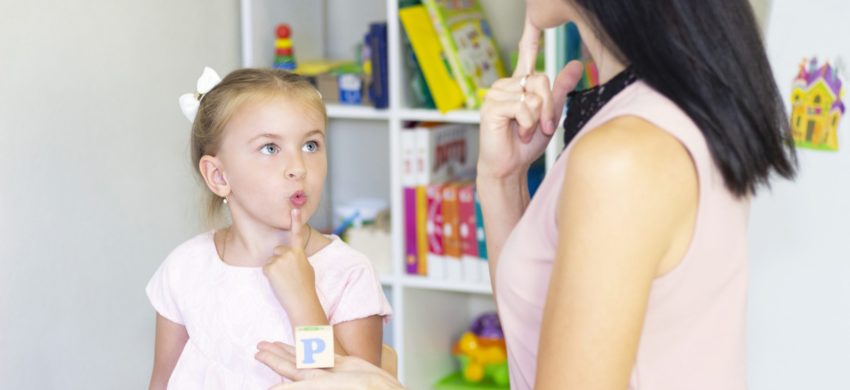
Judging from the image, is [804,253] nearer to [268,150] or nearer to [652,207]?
[268,150]

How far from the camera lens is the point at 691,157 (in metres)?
1.05

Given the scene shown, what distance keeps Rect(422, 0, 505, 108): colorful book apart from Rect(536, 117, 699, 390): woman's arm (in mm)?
1806

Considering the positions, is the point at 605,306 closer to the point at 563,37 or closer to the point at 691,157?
the point at 691,157

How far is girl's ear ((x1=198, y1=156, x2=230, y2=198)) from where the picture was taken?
1729mm

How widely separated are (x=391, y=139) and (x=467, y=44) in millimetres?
315

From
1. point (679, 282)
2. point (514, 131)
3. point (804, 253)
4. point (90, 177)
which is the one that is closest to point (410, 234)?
point (90, 177)

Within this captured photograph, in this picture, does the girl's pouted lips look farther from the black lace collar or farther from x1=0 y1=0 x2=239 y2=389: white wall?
x1=0 y1=0 x2=239 y2=389: white wall

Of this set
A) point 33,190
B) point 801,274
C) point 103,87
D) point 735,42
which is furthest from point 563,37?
point 735,42

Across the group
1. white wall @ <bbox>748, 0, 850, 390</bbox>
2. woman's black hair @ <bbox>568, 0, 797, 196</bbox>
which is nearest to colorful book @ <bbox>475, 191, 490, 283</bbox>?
white wall @ <bbox>748, 0, 850, 390</bbox>

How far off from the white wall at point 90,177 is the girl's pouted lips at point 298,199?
940 mm

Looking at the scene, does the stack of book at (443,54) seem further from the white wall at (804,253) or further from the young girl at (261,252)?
the young girl at (261,252)

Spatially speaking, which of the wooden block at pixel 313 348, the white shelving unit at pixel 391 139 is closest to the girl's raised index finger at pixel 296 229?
the wooden block at pixel 313 348

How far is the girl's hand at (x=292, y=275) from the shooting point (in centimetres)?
157

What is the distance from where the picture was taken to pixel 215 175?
174 centimetres
